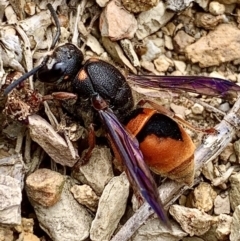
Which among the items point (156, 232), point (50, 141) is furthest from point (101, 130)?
point (156, 232)

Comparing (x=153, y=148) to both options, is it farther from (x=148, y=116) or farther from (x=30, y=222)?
(x=30, y=222)

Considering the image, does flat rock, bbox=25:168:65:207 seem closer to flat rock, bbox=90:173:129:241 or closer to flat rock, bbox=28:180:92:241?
flat rock, bbox=28:180:92:241

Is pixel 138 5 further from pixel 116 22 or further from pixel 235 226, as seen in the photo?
pixel 235 226

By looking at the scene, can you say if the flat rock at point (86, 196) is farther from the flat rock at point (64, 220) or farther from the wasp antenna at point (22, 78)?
the wasp antenna at point (22, 78)

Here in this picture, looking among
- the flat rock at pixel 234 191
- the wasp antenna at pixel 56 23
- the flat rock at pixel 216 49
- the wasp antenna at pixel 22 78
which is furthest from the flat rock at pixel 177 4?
the flat rock at pixel 234 191

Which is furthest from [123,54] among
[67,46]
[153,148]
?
[153,148]

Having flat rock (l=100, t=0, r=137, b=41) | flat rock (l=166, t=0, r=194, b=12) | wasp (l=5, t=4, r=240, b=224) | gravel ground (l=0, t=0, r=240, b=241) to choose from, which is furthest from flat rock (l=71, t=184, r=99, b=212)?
flat rock (l=166, t=0, r=194, b=12)
